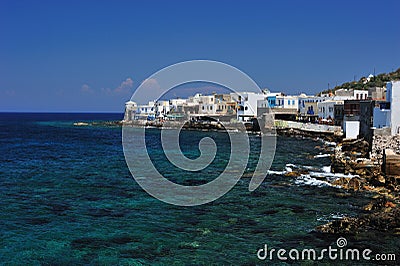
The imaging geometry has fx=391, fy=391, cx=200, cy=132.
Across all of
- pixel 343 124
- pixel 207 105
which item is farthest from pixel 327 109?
pixel 207 105

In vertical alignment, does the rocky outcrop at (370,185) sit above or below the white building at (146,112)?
below

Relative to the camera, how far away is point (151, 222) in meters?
15.9

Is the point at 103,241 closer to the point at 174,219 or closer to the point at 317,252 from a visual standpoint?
the point at 174,219

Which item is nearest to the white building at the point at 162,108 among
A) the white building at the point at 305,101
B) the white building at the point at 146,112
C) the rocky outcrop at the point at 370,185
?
the white building at the point at 146,112

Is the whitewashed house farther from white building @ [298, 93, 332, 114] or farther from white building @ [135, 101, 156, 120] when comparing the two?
white building @ [135, 101, 156, 120]

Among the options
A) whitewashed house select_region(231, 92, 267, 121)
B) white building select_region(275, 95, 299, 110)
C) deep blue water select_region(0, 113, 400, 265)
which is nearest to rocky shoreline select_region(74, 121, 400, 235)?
deep blue water select_region(0, 113, 400, 265)

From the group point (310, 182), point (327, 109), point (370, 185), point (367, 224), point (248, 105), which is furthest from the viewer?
point (248, 105)

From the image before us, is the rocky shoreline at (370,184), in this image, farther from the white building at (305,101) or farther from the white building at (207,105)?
the white building at (207,105)

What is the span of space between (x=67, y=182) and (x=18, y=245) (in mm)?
10901

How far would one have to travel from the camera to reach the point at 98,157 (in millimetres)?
37344

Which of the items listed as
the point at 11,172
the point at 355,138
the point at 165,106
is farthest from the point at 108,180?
the point at 165,106

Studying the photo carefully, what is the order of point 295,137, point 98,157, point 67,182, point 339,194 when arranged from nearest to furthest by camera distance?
point 339,194, point 67,182, point 98,157, point 295,137

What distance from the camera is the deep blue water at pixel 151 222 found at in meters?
12.7

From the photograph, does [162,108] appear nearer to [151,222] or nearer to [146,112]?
[146,112]
